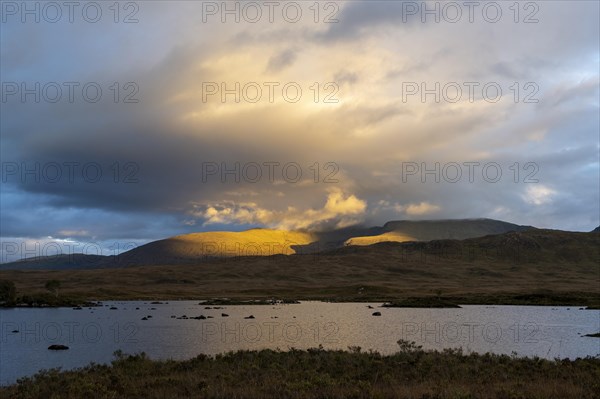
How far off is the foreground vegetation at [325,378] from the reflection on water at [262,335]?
13.4m

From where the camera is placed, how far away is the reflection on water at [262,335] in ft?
171

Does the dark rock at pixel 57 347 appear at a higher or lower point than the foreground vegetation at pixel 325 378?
lower

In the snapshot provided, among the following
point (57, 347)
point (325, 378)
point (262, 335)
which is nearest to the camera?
point (325, 378)

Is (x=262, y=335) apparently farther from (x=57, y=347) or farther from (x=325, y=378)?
(x=325, y=378)

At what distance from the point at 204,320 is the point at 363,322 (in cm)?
2701

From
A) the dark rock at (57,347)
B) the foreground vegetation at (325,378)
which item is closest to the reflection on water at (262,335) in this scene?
the dark rock at (57,347)

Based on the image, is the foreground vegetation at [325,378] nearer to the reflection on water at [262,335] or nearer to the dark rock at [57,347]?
the reflection on water at [262,335]

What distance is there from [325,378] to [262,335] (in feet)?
139

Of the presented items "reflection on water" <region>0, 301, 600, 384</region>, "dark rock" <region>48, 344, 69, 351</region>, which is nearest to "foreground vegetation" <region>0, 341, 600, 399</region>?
"reflection on water" <region>0, 301, 600, 384</region>

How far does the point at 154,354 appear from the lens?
51.5 metres

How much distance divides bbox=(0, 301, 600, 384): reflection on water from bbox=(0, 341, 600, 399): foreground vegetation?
44.0ft

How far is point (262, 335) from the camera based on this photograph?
6738 cm

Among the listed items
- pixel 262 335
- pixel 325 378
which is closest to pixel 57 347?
pixel 262 335

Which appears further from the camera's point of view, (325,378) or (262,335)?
(262,335)
